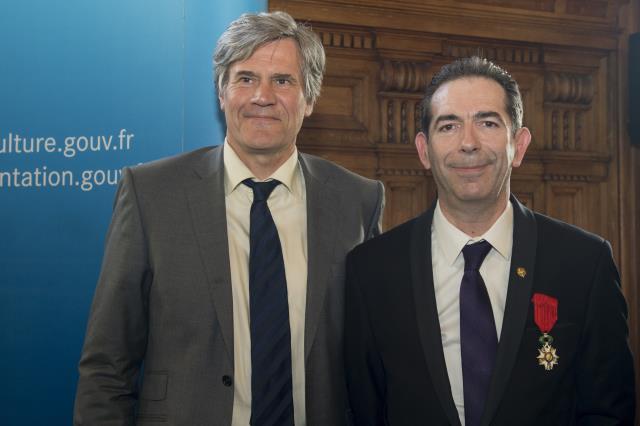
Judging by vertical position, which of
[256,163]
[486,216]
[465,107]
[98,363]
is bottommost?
[98,363]

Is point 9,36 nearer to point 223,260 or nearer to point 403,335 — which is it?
point 223,260

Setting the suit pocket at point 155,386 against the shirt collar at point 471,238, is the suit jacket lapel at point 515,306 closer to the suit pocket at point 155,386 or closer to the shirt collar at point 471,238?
the shirt collar at point 471,238

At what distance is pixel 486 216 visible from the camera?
183 centimetres

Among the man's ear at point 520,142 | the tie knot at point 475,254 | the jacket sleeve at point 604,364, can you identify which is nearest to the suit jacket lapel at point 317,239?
the tie knot at point 475,254

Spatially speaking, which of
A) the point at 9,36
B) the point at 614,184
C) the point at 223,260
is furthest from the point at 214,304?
the point at 614,184

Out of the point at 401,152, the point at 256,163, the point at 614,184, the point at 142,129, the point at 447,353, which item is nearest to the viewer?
the point at 447,353

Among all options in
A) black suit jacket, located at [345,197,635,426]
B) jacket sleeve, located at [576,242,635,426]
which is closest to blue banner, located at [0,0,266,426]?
black suit jacket, located at [345,197,635,426]

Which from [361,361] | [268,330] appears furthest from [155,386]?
[361,361]

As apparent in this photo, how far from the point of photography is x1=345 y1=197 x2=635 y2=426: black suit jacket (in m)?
1.69

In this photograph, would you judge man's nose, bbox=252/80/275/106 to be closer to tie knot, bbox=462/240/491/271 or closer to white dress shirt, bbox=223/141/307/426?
white dress shirt, bbox=223/141/307/426

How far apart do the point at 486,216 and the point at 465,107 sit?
0.26 metres

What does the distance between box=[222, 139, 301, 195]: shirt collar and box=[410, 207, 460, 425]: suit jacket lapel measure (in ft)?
1.10

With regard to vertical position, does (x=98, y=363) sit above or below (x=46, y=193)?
below

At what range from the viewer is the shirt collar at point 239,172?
6.20 ft
